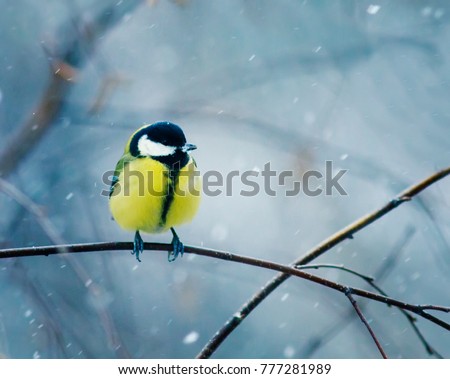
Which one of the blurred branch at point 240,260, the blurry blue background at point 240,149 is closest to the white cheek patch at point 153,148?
the blurry blue background at point 240,149

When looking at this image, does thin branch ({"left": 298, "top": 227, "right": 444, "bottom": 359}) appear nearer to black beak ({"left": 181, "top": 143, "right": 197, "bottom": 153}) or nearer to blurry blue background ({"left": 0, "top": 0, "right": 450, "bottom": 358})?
blurry blue background ({"left": 0, "top": 0, "right": 450, "bottom": 358})

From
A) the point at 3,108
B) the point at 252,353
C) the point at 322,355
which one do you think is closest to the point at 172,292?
the point at 252,353

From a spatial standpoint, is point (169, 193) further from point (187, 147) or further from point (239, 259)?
point (239, 259)

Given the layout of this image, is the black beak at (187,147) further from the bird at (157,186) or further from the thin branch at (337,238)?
the thin branch at (337,238)

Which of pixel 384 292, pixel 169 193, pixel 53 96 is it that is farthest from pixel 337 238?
pixel 53 96

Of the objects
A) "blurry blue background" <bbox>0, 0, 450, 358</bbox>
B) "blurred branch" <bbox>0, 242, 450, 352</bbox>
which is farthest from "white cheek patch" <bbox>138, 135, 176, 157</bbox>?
"blurred branch" <bbox>0, 242, 450, 352</bbox>
